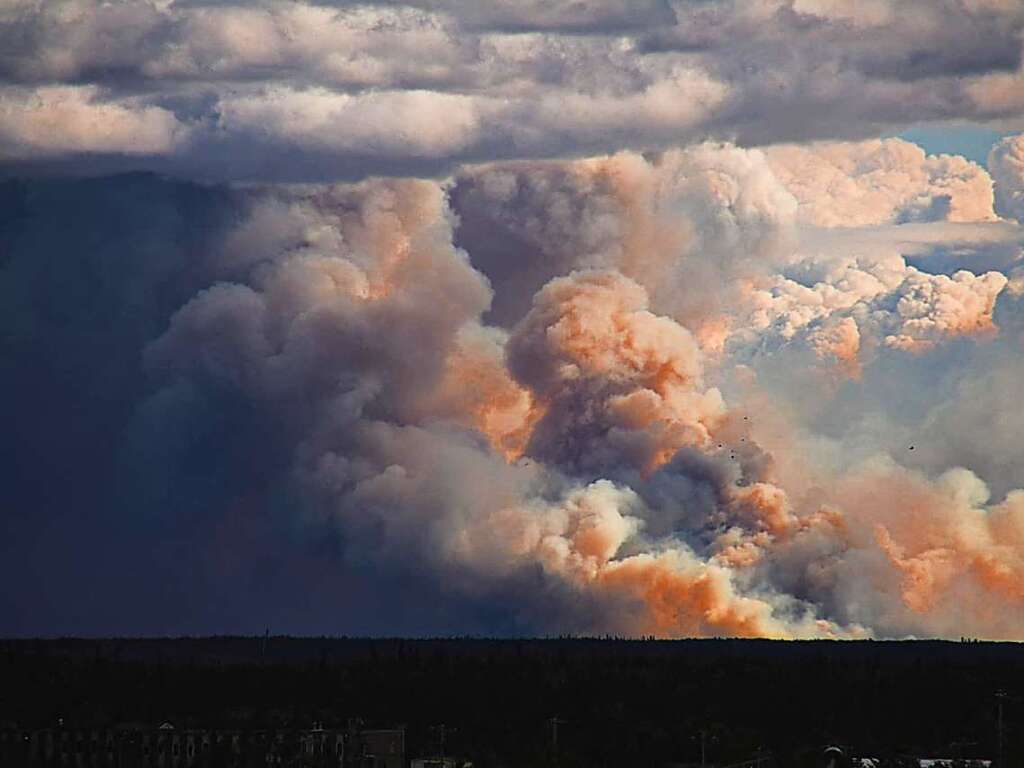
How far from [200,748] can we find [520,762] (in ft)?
105

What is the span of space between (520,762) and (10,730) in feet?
161

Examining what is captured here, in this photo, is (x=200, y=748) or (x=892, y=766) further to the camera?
(x=200, y=748)

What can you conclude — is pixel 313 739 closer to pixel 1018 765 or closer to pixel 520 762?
pixel 520 762

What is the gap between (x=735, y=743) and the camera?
18962 cm

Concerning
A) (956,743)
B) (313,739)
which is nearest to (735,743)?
(956,743)

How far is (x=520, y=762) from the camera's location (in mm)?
172000

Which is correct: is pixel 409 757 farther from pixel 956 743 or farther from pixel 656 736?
pixel 956 743

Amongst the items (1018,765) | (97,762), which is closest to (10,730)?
(97,762)

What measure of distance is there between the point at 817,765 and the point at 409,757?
35052mm

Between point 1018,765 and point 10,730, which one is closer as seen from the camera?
point 1018,765

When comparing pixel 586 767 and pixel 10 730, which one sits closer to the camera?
pixel 586 767

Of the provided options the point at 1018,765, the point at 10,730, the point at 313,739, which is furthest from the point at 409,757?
the point at 1018,765

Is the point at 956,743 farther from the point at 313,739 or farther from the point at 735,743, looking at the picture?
the point at 313,739

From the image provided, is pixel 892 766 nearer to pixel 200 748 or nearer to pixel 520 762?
pixel 520 762
